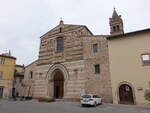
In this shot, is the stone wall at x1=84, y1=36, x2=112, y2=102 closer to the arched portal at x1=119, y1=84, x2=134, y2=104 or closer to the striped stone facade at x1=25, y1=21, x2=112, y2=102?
the striped stone facade at x1=25, y1=21, x2=112, y2=102

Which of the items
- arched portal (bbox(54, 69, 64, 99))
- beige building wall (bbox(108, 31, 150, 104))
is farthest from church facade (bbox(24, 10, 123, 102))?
beige building wall (bbox(108, 31, 150, 104))

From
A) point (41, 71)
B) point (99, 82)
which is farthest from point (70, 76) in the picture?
point (41, 71)

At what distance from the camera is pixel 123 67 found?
57.4 ft

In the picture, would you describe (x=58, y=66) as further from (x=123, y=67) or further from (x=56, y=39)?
(x=123, y=67)

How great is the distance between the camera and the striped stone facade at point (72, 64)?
19.3 m

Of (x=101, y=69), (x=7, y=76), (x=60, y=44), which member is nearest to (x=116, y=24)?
(x=60, y=44)

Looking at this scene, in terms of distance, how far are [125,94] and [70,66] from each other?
8889 mm

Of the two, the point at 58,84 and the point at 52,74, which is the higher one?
the point at 52,74

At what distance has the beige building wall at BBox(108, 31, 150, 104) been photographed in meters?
16.1

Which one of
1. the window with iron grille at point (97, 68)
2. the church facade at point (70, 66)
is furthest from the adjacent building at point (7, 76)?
the window with iron grille at point (97, 68)

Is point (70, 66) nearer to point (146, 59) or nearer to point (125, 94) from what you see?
point (125, 94)

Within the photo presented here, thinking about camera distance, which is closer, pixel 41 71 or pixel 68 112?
pixel 68 112

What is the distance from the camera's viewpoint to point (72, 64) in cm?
2189

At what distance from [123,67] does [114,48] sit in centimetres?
289
